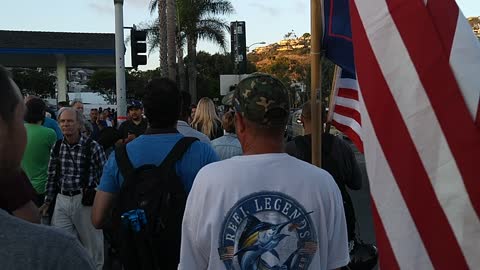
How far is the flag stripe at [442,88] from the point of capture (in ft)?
7.36

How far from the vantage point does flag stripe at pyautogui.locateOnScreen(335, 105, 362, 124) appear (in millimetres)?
3826

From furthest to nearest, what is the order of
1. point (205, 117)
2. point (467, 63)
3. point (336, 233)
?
point (205, 117) < point (467, 63) < point (336, 233)

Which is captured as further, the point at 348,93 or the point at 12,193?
the point at 348,93

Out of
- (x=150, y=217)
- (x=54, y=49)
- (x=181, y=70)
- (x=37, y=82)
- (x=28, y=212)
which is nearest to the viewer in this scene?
(x=28, y=212)

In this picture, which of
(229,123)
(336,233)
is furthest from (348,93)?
(336,233)

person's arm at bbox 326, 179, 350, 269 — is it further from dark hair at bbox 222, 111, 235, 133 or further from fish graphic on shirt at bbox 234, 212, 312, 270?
dark hair at bbox 222, 111, 235, 133

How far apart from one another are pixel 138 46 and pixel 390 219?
1101cm

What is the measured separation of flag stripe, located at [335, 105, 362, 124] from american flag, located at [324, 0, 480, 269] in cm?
131

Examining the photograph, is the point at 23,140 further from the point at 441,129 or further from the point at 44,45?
the point at 44,45

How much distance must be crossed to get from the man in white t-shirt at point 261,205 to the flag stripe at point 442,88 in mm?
550

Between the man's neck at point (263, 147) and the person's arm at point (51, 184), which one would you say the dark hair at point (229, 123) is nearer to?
the person's arm at point (51, 184)

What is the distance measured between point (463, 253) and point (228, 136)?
3386 millimetres

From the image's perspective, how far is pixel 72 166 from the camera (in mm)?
5242

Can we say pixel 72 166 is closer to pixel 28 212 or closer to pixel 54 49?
pixel 28 212
